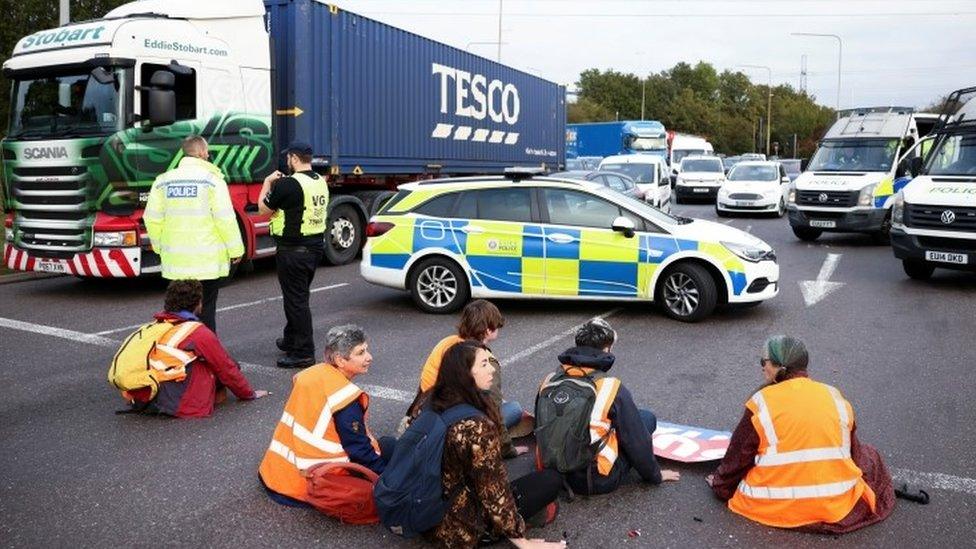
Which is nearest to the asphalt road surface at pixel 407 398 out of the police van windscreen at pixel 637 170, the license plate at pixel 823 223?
the license plate at pixel 823 223

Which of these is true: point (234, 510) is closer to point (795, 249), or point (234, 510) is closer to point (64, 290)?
point (64, 290)

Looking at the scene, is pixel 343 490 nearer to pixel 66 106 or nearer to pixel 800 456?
pixel 800 456

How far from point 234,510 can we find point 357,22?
402 inches

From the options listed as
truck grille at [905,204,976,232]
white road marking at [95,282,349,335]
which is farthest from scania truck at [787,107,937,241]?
white road marking at [95,282,349,335]

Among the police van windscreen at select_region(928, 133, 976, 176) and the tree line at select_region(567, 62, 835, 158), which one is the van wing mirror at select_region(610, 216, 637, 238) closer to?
the police van windscreen at select_region(928, 133, 976, 176)

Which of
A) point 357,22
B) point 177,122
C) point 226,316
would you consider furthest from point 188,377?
point 357,22

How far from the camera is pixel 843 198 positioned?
16.0m

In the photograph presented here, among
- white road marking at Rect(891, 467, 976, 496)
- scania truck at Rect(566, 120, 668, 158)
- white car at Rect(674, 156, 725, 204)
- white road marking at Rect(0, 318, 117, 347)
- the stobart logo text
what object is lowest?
white road marking at Rect(891, 467, 976, 496)

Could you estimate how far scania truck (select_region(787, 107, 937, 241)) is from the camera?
52.3 ft

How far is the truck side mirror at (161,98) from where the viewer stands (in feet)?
31.6

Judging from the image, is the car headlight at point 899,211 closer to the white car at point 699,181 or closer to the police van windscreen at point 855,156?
the police van windscreen at point 855,156

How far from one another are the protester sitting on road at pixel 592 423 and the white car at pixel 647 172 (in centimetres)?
1588

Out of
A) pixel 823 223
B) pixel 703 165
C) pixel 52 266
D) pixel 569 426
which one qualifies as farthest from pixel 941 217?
pixel 703 165

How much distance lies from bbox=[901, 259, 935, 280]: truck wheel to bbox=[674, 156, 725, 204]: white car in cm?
1666
